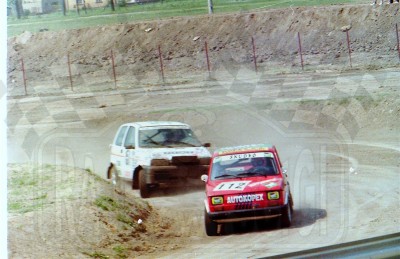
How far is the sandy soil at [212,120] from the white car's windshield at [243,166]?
105mm

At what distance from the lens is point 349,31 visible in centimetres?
506

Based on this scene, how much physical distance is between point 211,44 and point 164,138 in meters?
0.58

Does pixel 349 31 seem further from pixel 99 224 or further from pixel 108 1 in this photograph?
pixel 99 224

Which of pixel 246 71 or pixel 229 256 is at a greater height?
pixel 246 71

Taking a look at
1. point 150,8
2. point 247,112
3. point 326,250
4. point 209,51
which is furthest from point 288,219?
point 150,8

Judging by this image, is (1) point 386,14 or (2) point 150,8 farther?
(1) point 386,14

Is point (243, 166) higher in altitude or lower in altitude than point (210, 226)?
higher

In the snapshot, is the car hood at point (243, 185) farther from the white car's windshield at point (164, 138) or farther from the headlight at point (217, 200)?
the white car's windshield at point (164, 138)

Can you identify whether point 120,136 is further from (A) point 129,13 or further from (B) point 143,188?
(A) point 129,13

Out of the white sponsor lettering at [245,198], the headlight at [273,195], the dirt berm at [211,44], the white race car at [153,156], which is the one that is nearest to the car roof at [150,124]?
the white race car at [153,156]

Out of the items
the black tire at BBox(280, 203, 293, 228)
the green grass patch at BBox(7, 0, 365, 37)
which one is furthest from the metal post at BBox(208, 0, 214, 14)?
the black tire at BBox(280, 203, 293, 228)

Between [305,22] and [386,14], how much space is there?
0.53m

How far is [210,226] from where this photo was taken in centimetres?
466

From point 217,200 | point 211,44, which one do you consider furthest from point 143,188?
point 211,44
